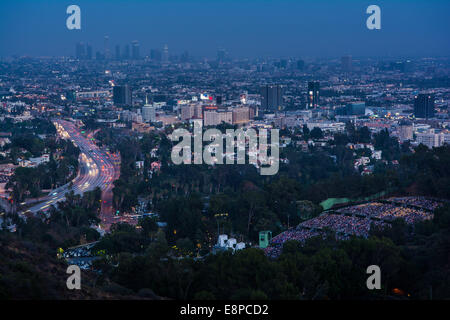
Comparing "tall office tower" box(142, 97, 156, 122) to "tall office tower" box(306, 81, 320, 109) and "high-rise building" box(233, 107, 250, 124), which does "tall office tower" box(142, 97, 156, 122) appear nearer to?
"high-rise building" box(233, 107, 250, 124)

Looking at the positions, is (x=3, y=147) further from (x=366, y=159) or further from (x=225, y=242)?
(x=225, y=242)

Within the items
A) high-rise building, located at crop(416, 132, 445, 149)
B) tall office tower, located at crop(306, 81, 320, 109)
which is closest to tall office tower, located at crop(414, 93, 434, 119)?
tall office tower, located at crop(306, 81, 320, 109)

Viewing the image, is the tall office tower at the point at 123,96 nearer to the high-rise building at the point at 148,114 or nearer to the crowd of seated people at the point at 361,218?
the high-rise building at the point at 148,114

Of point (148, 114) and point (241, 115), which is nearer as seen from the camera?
point (241, 115)

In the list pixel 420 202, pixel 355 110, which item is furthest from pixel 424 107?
pixel 420 202

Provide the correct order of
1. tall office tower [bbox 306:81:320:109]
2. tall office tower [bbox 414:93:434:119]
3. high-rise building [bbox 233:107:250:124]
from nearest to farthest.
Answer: tall office tower [bbox 414:93:434:119] → high-rise building [bbox 233:107:250:124] → tall office tower [bbox 306:81:320:109]

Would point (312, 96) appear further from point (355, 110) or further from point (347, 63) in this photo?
point (347, 63)

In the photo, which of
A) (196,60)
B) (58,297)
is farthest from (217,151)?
(196,60)

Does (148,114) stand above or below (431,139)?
above
